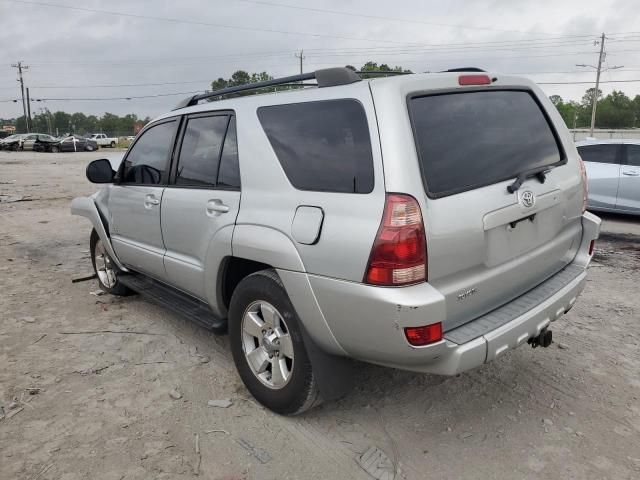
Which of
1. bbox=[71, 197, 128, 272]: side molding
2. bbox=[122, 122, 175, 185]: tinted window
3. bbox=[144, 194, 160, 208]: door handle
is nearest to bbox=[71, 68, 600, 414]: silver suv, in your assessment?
bbox=[144, 194, 160, 208]: door handle

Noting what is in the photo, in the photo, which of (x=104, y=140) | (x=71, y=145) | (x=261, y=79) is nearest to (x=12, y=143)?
(x=71, y=145)

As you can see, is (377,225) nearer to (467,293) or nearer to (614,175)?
(467,293)

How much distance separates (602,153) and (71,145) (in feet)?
133

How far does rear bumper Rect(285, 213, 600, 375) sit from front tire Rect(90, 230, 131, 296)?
302 centimetres

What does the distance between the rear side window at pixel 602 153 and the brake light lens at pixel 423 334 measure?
8.00 m

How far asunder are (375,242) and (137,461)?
1.67 metres

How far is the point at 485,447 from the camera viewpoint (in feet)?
8.87

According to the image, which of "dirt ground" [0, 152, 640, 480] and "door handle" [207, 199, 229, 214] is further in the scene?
"door handle" [207, 199, 229, 214]

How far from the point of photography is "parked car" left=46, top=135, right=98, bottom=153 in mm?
40281

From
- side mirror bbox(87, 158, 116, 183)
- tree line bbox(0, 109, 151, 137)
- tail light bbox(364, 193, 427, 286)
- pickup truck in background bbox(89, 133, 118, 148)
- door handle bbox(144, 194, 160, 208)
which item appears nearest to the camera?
tail light bbox(364, 193, 427, 286)

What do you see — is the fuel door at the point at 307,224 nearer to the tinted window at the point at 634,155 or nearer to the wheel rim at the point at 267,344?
the wheel rim at the point at 267,344

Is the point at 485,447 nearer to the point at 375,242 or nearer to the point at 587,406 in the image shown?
the point at 587,406

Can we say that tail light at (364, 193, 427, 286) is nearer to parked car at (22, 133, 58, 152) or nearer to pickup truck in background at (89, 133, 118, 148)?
parked car at (22, 133, 58, 152)

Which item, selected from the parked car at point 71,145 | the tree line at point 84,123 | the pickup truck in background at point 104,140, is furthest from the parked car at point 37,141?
the tree line at point 84,123
